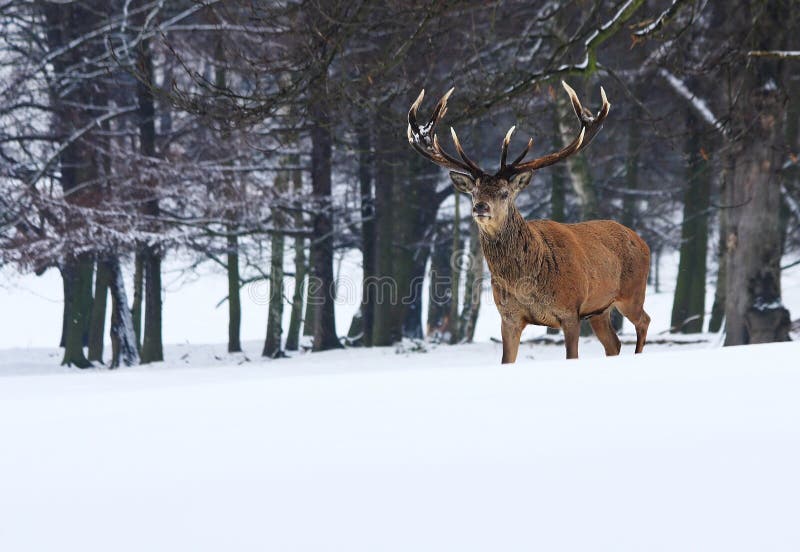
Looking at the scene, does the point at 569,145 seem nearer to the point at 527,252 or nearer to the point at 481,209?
the point at 527,252

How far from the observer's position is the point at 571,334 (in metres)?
6.49

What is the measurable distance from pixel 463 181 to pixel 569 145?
0.88 meters

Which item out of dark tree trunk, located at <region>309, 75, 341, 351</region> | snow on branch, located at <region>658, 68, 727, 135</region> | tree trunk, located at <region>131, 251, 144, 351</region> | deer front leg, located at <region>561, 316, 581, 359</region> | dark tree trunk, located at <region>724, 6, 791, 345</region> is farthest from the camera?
tree trunk, located at <region>131, 251, 144, 351</region>

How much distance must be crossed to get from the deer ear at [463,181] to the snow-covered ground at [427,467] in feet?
9.21

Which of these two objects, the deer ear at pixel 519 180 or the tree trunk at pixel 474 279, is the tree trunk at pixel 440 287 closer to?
the tree trunk at pixel 474 279

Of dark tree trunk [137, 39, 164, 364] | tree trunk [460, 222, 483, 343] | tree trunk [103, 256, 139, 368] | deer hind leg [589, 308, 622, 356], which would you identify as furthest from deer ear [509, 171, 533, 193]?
tree trunk [103, 256, 139, 368]

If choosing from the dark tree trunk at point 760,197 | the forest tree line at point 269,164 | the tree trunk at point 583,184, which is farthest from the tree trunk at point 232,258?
the dark tree trunk at point 760,197

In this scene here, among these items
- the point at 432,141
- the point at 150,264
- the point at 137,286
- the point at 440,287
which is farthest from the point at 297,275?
the point at 432,141

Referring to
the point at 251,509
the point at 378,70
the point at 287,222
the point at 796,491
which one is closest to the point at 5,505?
the point at 251,509

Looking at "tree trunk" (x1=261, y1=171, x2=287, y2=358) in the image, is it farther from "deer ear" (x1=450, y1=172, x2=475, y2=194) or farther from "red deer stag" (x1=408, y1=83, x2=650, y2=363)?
"deer ear" (x1=450, y1=172, x2=475, y2=194)

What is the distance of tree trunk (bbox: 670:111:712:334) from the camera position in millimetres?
17234

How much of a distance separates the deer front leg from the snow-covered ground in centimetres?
270

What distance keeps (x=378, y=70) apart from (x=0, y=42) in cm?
1491

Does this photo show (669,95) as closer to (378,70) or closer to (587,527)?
(378,70)
